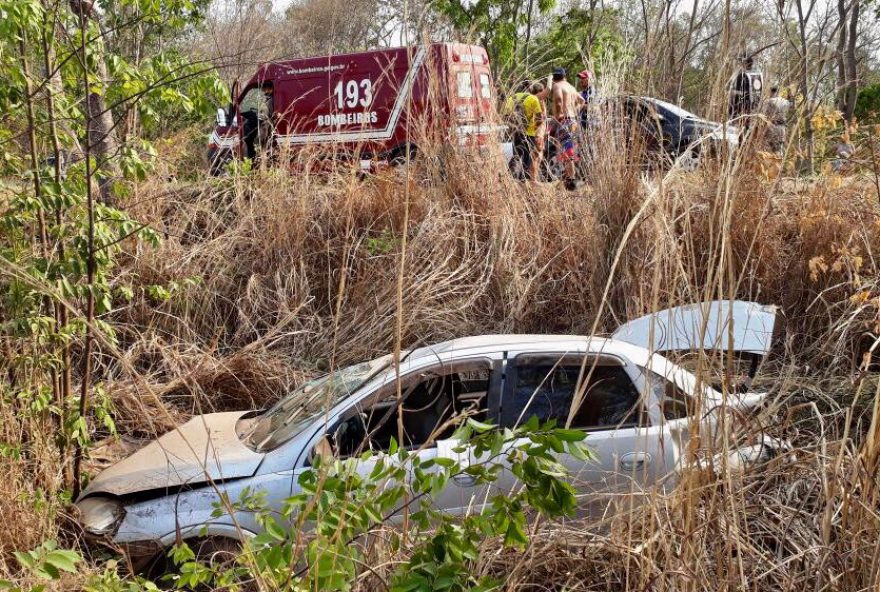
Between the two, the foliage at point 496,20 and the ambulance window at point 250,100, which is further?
the foliage at point 496,20

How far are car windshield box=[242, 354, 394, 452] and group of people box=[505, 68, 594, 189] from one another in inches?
147

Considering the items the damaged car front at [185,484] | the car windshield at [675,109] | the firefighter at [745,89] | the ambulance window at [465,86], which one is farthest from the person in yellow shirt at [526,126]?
the firefighter at [745,89]

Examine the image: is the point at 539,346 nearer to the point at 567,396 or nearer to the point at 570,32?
the point at 567,396

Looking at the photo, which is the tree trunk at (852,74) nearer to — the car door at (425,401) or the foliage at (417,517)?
the foliage at (417,517)

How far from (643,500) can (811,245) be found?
18.8 feet

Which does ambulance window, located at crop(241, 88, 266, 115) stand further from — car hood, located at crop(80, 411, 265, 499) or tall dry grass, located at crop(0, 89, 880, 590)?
car hood, located at crop(80, 411, 265, 499)

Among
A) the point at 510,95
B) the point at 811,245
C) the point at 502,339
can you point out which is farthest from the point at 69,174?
the point at 811,245

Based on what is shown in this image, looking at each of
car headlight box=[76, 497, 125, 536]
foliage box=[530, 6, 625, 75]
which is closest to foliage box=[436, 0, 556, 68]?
foliage box=[530, 6, 625, 75]

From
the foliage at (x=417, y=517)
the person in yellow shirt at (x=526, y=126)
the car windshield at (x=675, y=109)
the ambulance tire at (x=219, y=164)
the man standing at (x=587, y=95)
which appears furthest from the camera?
the ambulance tire at (x=219, y=164)

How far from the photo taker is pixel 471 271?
7.88 meters

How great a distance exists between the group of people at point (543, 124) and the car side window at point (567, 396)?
368cm

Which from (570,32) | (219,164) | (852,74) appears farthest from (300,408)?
(570,32)

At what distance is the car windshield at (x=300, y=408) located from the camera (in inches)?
178

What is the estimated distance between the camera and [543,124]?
805 cm
